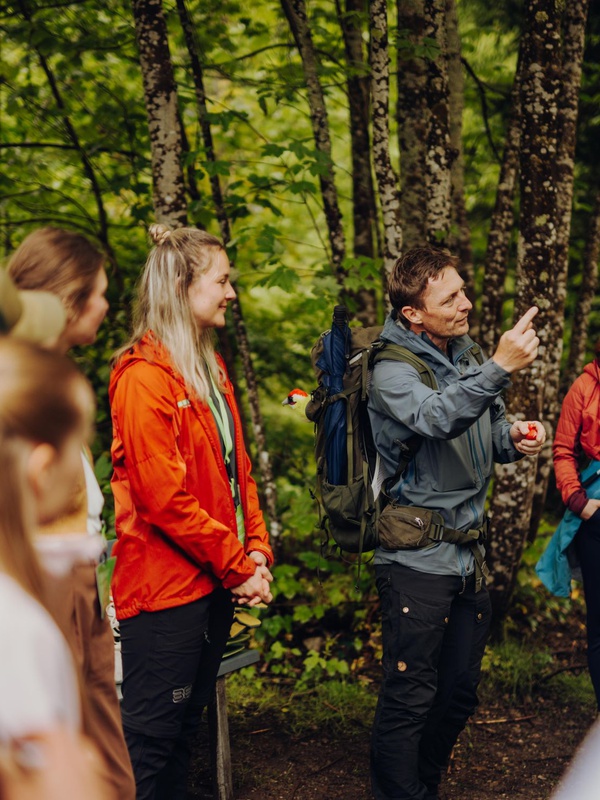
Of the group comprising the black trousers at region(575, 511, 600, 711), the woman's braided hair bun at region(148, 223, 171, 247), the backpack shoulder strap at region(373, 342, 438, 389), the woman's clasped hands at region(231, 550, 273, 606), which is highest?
the woman's braided hair bun at region(148, 223, 171, 247)

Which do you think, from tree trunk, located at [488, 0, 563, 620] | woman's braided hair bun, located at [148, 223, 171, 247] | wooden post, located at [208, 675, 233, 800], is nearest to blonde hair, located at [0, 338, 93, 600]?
woman's braided hair bun, located at [148, 223, 171, 247]

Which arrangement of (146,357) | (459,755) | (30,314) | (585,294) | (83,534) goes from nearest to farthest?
(30,314) < (83,534) < (146,357) < (459,755) < (585,294)

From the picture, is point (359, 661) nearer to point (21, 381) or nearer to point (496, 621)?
point (496, 621)

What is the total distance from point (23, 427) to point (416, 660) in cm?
231

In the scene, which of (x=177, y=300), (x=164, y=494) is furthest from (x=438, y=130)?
(x=164, y=494)

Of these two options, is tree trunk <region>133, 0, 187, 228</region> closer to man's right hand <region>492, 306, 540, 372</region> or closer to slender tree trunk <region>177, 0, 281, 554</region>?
slender tree trunk <region>177, 0, 281, 554</region>

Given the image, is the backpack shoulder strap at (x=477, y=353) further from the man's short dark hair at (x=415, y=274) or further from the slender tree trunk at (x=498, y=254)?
the slender tree trunk at (x=498, y=254)

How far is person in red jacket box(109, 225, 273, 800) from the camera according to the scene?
8.80 feet

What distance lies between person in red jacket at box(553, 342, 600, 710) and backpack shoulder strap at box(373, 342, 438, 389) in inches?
45.5

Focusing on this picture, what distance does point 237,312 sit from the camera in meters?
5.43

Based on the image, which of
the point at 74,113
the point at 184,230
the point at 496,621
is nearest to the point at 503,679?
the point at 496,621

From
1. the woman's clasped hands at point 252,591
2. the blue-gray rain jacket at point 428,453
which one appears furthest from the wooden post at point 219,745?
the blue-gray rain jacket at point 428,453

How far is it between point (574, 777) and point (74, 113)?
5.87m

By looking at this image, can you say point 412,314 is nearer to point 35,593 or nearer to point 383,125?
point 383,125
